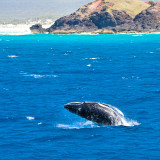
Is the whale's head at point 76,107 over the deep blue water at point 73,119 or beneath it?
over

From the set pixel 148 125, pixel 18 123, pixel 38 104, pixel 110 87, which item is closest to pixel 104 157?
pixel 148 125

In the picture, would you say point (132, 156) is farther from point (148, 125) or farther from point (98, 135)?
point (148, 125)

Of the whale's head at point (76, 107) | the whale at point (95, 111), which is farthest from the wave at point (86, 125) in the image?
the whale's head at point (76, 107)

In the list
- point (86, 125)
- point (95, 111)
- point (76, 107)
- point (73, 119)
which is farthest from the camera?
point (73, 119)

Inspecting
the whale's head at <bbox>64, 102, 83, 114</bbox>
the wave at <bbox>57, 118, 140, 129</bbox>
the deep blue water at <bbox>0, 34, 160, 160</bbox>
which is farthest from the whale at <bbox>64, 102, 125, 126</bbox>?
the wave at <bbox>57, 118, 140, 129</bbox>

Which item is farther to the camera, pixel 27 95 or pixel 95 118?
pixel 27 95

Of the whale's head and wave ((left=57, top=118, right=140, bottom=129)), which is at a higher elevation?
the whale's head

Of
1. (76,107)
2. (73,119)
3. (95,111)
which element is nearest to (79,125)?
(73,119)

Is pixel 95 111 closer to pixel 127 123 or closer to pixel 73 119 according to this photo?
pixel 127 123

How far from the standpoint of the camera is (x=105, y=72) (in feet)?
262

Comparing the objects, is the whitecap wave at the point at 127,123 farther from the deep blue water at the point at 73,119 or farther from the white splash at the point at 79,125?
the white splash at the point at 79,125

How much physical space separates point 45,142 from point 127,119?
9.76 metres

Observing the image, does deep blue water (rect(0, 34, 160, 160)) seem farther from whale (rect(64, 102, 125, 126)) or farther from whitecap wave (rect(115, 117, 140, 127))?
whale (rect(64, 102, 125, 126))

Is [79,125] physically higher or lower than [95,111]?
lower
